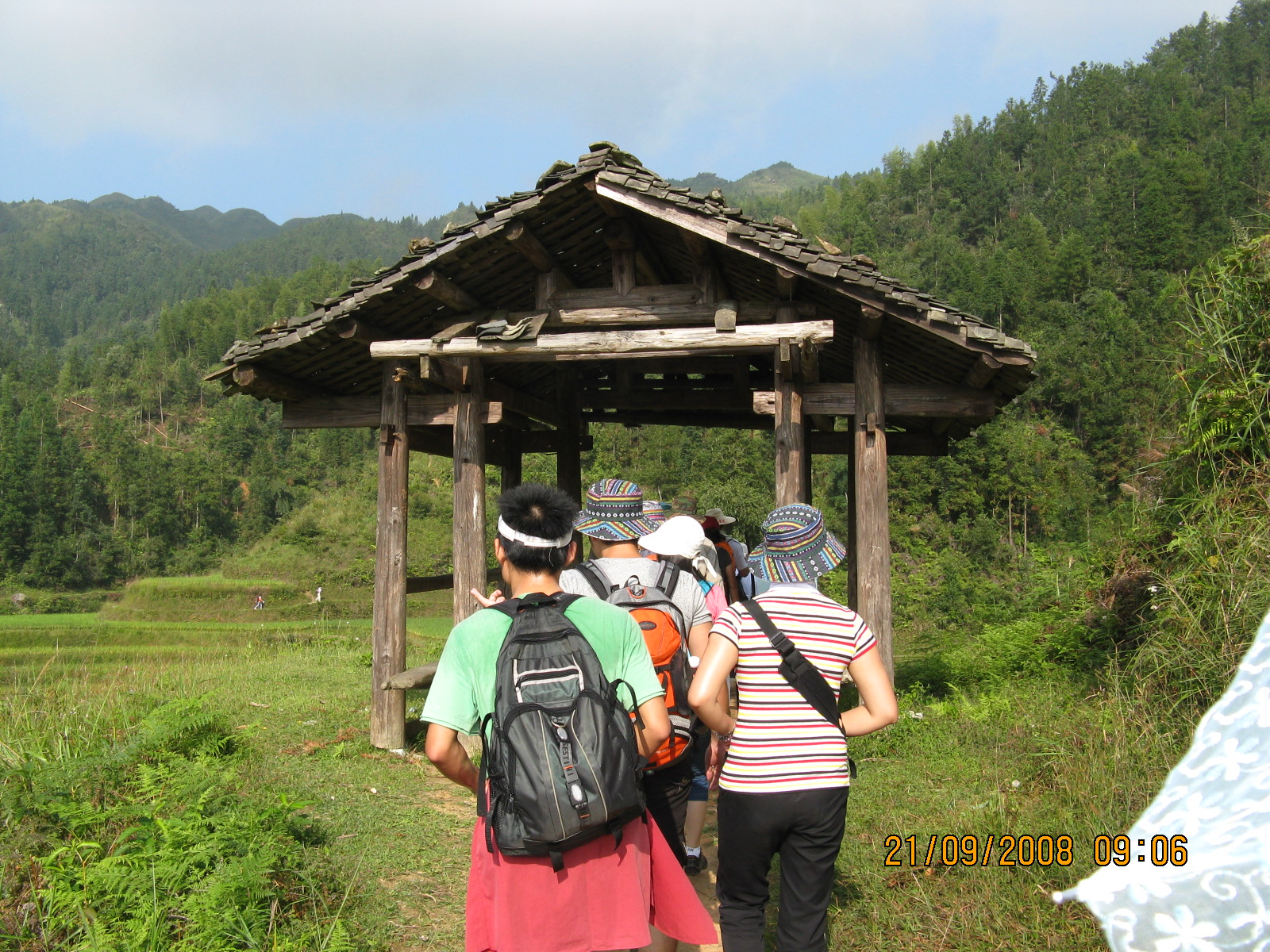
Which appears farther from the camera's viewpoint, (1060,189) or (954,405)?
(1060,189)

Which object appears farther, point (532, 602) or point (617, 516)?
point (617, 516)

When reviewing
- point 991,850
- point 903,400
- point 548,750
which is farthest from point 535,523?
point 903,400

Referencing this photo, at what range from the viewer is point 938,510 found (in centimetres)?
3800

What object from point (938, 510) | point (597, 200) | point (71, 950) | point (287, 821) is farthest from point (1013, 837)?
point (938, 510)

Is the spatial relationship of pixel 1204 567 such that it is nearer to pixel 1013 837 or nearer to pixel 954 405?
pixel 954 405

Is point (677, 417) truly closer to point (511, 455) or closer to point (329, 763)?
point (511, 455)

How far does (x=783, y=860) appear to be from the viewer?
2844 mm

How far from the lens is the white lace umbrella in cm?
140

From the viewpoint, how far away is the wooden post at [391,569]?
7395 millimetres

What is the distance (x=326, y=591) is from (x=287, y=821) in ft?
133

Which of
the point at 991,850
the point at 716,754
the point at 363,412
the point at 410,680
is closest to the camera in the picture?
the point at 716,754

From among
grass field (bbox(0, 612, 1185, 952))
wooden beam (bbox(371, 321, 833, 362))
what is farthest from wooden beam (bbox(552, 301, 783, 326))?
grass field (bbox(0, 612, 1185, 952))

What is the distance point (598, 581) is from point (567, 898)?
4.32ft

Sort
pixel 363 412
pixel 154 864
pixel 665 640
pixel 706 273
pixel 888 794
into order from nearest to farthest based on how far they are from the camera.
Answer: pixel 665 640
pixel 154 864
pixel 888 794
pixel 706 273
pixel 363 412
